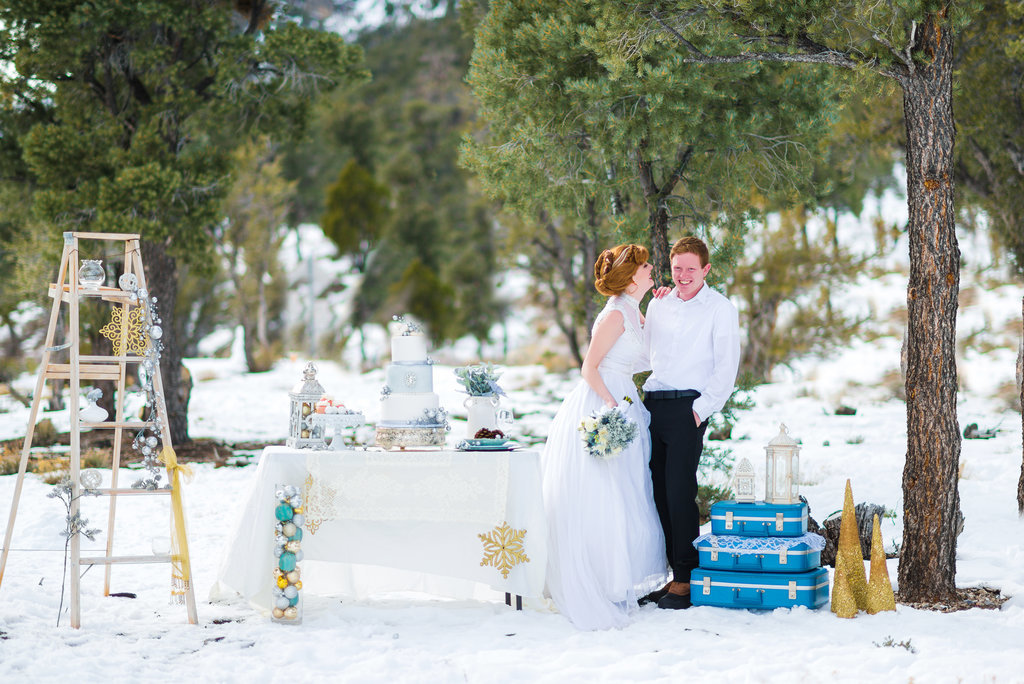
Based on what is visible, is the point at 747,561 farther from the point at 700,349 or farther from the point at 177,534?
the point at 177,534

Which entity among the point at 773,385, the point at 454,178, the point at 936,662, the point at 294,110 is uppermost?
the point at 454,178

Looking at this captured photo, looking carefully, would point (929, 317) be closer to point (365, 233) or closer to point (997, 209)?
point (997, 209)

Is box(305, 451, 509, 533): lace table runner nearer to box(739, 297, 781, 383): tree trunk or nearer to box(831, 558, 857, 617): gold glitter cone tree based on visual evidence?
box(831, 558, 857, 617): gold glitter cone tree

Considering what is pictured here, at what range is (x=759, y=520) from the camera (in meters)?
5.77

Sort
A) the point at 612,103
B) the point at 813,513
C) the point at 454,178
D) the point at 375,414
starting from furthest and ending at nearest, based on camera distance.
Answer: the point at 454,178, the point at 375,414, the point at 813,513, the point at 612,103

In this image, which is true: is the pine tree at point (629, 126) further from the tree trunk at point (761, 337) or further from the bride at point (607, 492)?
the tree trunk at point (761, 337)

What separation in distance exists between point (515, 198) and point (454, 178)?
21.6m

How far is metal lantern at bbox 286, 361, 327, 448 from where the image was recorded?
5828mm

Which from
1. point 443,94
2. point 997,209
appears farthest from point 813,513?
point 443,94

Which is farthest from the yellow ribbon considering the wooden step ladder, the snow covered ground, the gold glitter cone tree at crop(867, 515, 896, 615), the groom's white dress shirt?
the gold glitter cone tree at crop(867, 515, 896, 615)

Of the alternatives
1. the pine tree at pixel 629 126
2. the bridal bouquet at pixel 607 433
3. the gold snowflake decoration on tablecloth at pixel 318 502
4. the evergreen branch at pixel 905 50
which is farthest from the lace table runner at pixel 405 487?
the evergreen branch at pixel 905 50

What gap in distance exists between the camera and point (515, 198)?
866 centimetres

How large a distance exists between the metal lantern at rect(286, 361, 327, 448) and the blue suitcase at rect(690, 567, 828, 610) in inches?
95.8

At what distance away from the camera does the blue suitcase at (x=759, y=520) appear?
5.75 m
